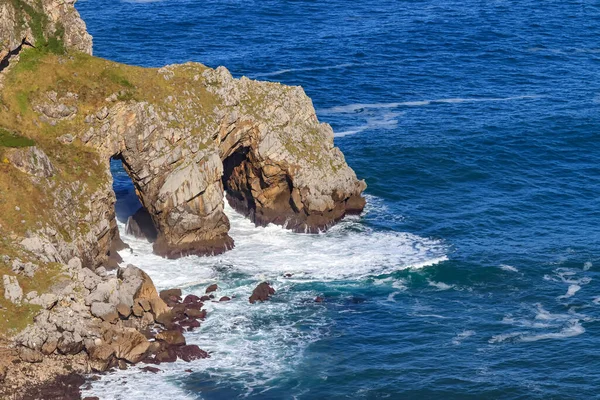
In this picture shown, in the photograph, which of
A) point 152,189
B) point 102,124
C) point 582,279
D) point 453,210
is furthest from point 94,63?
point 582,279

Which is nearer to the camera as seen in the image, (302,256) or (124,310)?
(124,310)

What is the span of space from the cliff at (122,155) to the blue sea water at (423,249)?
4661mm

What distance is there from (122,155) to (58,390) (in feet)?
105

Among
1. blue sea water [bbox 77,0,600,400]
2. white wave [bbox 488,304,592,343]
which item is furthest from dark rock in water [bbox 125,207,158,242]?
white wave [bbox 488,304,592,343]

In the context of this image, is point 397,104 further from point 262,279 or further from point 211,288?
point 211,288

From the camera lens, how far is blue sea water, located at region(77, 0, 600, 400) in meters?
88.5

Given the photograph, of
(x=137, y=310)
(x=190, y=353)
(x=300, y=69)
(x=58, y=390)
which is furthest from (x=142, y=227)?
(x=300, y=69)

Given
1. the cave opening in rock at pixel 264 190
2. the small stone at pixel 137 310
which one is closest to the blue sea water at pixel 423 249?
the cave opening in rock at pixel 264 190

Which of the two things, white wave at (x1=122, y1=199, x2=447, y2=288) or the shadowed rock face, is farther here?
white wave at (x1=122, y1=199, x2=447, y2=288)

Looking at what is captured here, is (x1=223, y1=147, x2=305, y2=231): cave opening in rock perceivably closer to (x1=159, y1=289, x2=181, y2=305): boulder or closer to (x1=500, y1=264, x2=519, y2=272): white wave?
(x1=159, y1=289, x2=181, y2=305): boulder

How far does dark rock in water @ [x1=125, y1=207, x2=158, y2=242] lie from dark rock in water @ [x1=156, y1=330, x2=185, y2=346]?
24.8m

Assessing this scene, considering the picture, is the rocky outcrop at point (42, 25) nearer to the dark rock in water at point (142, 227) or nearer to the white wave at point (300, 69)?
the dark rock in water at point (142, 227)

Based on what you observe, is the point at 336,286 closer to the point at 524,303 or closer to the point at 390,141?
the point at 524,303

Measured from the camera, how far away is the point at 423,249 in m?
114
